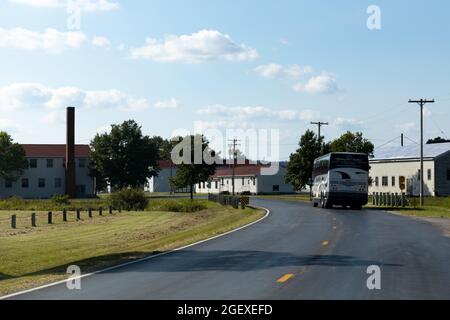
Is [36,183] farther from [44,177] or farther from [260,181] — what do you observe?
[260,181]

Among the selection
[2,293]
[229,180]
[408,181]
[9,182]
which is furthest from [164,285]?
[229,180]

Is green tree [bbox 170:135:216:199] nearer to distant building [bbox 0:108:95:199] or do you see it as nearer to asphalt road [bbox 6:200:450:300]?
distant building [bbox 0:108:95:199]

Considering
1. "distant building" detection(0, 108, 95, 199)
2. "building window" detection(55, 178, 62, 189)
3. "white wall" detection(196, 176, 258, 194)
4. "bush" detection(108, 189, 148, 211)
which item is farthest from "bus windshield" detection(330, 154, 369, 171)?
"white wall" detection(196, 176, 258, 194)

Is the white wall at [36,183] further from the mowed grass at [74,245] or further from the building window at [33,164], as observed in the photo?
the mowed grass at [74,245]

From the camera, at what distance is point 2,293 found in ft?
43.1

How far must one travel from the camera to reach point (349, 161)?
160 feet

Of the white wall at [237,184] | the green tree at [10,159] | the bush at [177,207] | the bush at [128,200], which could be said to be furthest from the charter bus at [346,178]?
the white wall at [237,184]

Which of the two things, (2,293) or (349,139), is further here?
(349,139)

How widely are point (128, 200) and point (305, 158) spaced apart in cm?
3125

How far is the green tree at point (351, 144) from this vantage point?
92062mm

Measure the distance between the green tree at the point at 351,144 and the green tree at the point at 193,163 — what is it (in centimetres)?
1701

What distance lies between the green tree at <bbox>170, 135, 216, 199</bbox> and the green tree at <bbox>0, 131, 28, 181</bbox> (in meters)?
22.2
